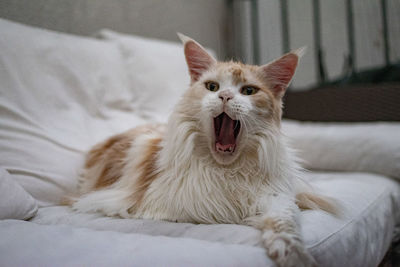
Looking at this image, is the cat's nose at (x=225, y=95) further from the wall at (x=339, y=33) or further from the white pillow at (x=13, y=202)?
the wall at (x=339, y=33)

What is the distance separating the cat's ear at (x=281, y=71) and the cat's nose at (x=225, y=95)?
187 millimetres

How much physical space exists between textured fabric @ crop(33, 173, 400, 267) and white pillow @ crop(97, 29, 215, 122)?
2.88ft

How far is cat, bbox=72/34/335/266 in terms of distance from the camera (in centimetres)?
82

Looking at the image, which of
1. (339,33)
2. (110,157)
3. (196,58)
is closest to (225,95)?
(196,58)

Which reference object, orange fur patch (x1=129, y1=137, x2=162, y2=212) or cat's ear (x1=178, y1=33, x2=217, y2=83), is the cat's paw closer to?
orange fur patch (x1=129, y1=137, x2=162, y2=212)

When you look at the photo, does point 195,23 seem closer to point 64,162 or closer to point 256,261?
point 64,162

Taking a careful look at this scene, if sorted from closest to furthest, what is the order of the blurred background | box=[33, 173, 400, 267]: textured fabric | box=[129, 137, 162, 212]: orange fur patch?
box=[33, 173, 400, 267]: textured fabric → box=[129, 137, 162, 212]: orange fur patch → the blurred background

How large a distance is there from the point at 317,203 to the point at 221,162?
342 mm

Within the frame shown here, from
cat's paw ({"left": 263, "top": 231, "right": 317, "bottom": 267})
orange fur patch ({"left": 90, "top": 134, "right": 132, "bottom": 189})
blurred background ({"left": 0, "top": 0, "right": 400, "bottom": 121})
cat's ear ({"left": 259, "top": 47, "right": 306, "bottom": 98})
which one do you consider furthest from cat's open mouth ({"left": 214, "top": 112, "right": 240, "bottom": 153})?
blurred background ({"left": 0, "top": 0, "right": 400, "bottom": 121})

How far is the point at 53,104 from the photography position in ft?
4.20

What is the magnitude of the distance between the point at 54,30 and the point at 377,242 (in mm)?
1737

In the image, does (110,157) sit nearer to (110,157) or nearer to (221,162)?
(110,157)

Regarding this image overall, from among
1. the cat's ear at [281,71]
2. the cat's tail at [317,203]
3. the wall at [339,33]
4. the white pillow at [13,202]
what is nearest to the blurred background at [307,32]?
the wall at [339,33]

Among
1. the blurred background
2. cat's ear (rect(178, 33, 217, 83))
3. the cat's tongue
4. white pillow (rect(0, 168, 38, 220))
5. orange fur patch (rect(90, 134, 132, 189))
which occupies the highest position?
the blurred background
